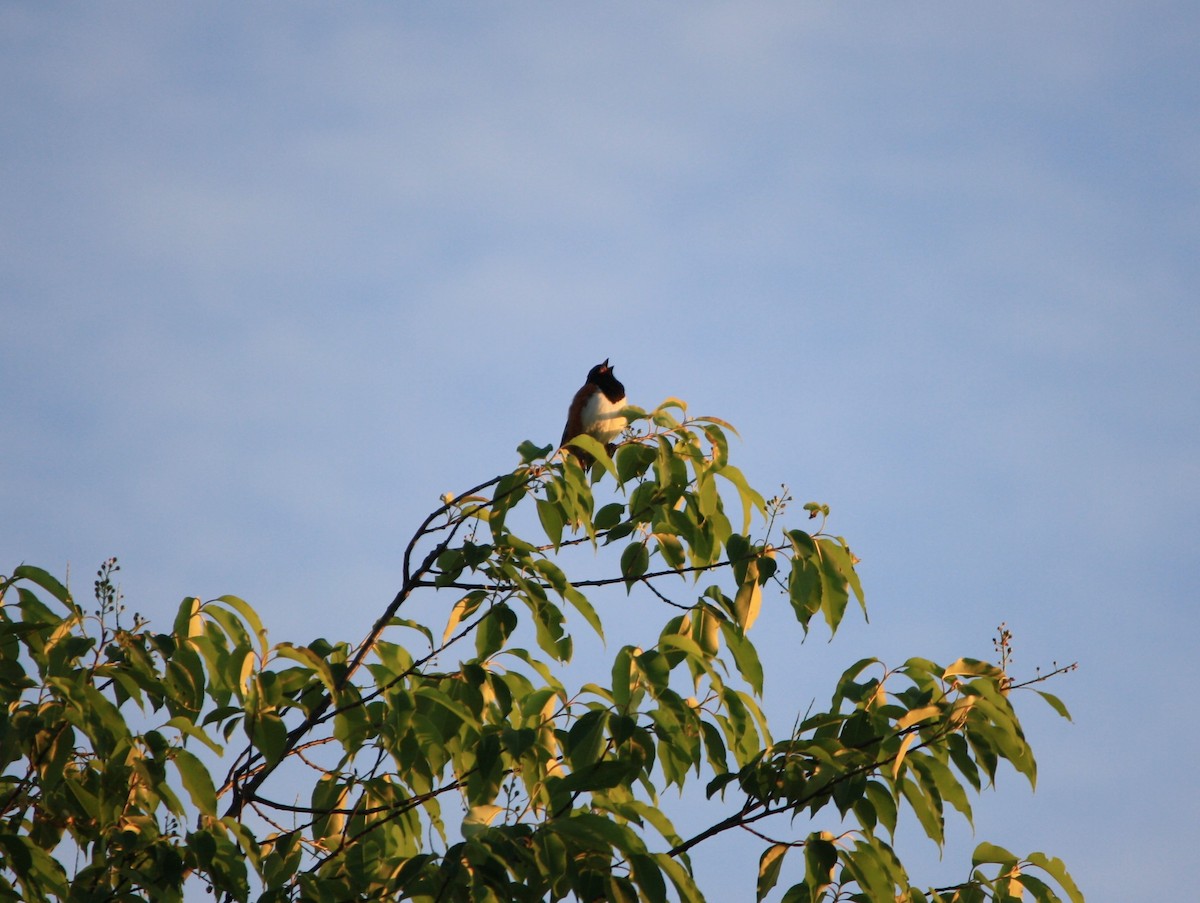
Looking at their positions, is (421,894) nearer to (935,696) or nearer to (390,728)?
(390,728)

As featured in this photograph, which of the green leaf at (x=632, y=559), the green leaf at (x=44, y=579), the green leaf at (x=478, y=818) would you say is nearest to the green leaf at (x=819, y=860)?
the green leaf at (x=478, y=818)

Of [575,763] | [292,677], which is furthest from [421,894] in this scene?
[292,677]

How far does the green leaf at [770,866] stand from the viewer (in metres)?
2.81

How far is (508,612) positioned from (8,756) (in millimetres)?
1278

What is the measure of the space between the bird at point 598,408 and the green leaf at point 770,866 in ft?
17.1

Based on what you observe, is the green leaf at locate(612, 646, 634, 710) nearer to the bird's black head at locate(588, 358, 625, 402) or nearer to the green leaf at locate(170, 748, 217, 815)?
the green leaf at locate(170, 748, 217, 815)

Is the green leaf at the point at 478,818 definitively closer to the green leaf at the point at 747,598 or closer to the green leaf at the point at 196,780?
the green leaf at the point at 196,780

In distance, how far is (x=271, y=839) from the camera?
10.4 ft

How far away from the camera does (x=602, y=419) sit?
8.14 meters

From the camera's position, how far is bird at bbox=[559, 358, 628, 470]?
26.6 feet

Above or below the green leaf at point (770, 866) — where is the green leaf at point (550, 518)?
above

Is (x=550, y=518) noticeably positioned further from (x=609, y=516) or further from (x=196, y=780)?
(x=196, y=780)

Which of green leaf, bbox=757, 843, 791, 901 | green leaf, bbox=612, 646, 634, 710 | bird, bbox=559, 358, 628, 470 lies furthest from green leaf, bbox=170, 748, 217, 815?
bird, bbox=559, 358, 628, 470

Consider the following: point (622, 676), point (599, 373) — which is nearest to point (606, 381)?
point (599, 373)
